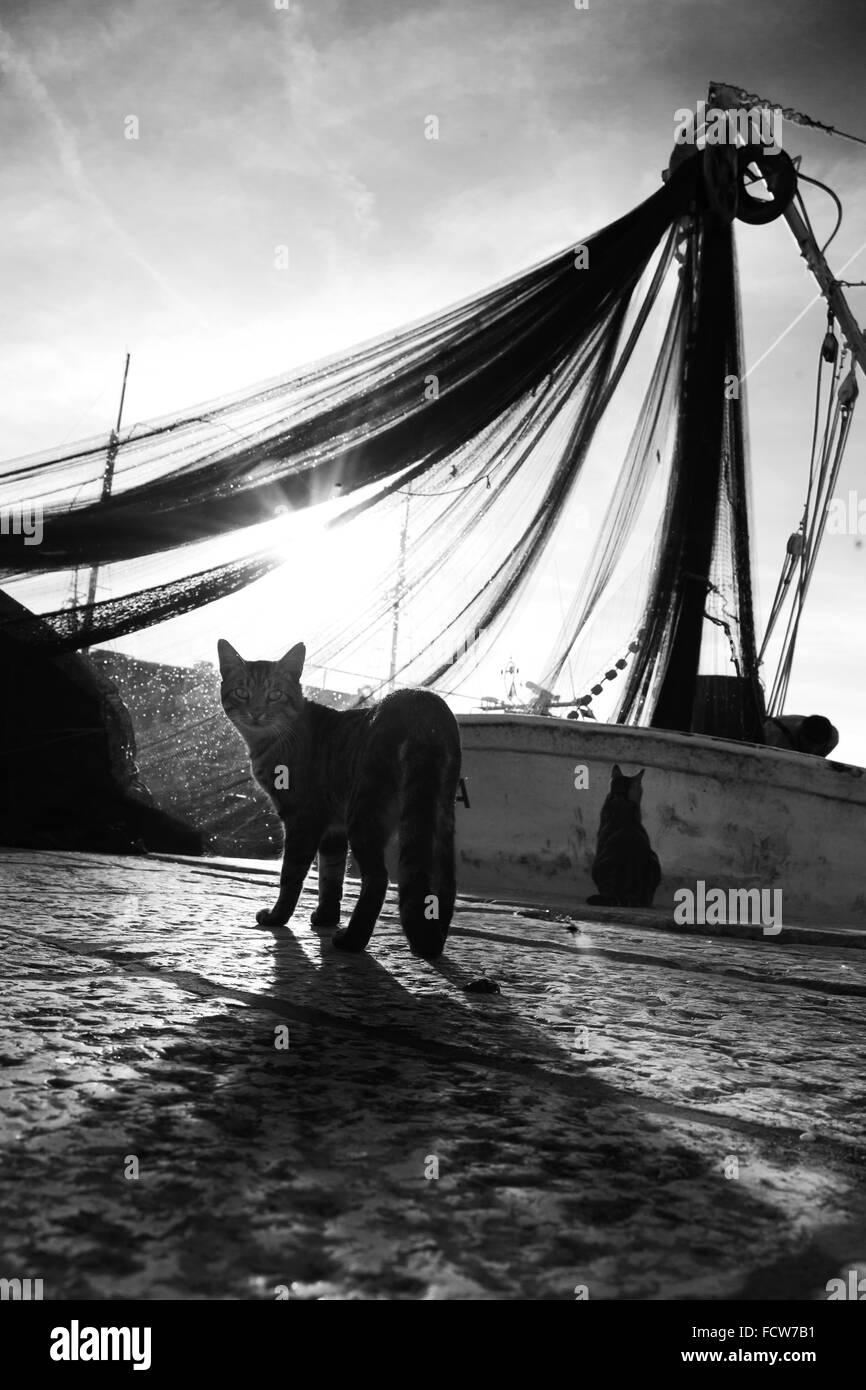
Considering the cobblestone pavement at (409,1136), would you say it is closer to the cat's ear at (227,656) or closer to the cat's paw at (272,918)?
the cat's paw at (272,918)

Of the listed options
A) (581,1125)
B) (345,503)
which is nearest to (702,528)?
(345,503)

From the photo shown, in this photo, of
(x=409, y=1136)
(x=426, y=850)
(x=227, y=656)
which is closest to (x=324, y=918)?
(x=426, y=850)

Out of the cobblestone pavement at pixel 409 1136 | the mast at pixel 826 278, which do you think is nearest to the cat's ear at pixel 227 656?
the cobblestone pavement at pixel 409 1136

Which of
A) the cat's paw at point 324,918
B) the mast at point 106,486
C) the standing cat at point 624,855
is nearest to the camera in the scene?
the cat's paw at point 324,918

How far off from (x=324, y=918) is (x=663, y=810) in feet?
13.3

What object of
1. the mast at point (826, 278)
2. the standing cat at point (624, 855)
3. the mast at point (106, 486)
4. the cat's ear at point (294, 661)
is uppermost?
the mast at point (826, 278)

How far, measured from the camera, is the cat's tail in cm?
227

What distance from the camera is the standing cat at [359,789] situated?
7.69ft

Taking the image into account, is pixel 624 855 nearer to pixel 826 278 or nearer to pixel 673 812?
pixel 673 812

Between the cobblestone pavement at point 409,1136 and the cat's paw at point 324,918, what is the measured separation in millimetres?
1007

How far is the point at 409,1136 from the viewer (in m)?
0.85

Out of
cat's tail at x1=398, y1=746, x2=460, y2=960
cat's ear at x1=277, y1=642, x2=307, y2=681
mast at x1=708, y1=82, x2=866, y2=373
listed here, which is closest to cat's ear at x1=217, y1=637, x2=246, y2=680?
cat's ear at x1=277, y1=642, x2=307, y2=681

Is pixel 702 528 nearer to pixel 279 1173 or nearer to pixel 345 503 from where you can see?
pixel 345 503

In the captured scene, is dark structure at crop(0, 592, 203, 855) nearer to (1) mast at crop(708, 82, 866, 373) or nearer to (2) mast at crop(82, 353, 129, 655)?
(2) mast at crop(82, 353, 129, 655)
